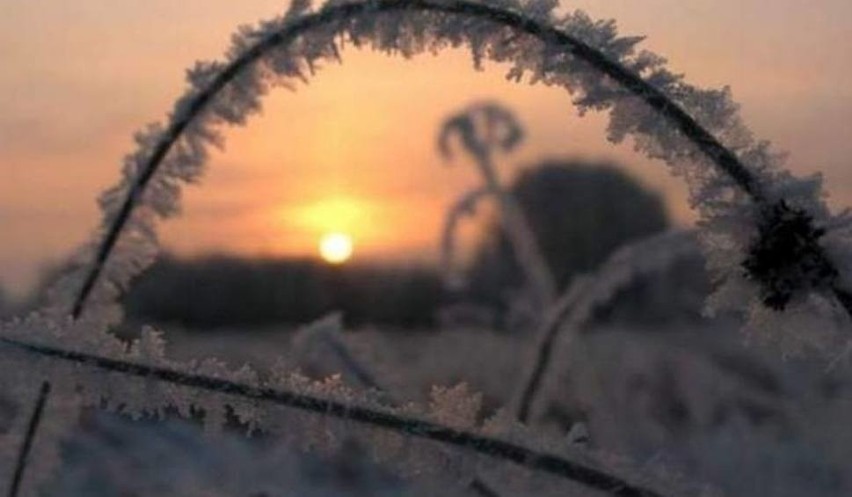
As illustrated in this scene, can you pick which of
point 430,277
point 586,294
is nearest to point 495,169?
point 586,294

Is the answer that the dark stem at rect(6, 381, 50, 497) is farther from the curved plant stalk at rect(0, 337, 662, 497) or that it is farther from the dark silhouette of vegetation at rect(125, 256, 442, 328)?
the dark silhouette of vegetation at rect(125, 256, 442, 328)

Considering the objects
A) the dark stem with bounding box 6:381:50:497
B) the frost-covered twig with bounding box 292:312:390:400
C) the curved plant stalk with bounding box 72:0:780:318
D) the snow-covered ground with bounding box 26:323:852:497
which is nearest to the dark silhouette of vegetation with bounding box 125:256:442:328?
the snow-covered ground with bounding box 26:323:852:497

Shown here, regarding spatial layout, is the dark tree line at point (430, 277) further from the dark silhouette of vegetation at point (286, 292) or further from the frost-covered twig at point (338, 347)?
the frost-covered twig at point (338, 347)

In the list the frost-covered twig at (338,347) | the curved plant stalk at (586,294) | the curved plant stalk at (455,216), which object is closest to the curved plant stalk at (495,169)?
the curved plant stalk at (455,216)

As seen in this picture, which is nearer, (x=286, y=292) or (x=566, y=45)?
(x=566, y=45)

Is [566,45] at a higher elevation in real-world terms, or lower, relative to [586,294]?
lower

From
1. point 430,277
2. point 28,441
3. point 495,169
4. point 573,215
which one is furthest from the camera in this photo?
point 430,277

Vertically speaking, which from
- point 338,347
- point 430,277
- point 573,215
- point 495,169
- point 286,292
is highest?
point 286,292

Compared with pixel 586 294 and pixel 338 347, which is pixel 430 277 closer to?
pixel 586 294
